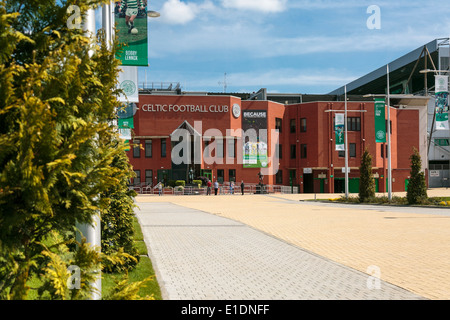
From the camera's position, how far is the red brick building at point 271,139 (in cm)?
5769

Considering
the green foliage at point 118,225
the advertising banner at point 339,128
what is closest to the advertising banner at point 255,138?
the advertising banner at point 339,128

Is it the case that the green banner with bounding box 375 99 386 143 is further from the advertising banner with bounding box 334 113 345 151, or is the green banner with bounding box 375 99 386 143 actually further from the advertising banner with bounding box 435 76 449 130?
the advertising banner with bounding box 435 76 449 130

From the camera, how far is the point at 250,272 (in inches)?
372

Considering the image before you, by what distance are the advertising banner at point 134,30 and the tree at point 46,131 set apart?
27.9 feet

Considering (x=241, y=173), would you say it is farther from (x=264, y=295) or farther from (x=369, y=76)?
(x=264, y=295)

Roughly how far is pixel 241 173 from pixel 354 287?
51713 millimetres

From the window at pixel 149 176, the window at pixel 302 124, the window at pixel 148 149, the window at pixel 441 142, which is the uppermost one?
the window at pixel 302 124

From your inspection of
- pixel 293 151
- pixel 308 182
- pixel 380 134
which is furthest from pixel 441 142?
pixel 380 134

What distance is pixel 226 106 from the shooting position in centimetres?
5953

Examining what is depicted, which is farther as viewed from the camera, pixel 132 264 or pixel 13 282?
pixel 132 264

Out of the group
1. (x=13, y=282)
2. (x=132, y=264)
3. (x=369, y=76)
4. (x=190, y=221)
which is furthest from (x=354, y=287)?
(x=369, y=76)

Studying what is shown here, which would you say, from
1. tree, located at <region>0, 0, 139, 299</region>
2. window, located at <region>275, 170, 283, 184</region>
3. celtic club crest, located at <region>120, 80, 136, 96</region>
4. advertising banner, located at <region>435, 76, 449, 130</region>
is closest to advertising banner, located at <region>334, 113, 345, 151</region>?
advertising banner, located at <region>435, 76, 449, 130</region>

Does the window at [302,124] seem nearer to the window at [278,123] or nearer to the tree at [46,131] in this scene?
the window at [278,123]

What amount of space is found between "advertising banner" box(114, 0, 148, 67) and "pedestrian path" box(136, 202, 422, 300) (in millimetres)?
4015
